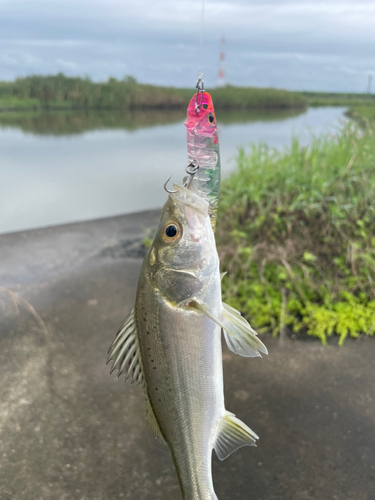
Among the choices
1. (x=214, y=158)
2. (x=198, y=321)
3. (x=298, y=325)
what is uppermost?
(x=214, y=158)

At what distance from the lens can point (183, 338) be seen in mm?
1178

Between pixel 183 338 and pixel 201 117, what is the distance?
729 millimetres

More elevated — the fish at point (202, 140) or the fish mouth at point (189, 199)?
the fish at point (202, 140)

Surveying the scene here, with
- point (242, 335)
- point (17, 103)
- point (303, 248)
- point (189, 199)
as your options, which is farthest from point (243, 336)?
point (17, 103)

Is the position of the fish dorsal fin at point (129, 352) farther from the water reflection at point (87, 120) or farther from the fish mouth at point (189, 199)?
the water reflection at point (87, 120)

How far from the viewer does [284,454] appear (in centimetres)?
283

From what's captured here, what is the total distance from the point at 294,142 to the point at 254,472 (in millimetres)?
4106

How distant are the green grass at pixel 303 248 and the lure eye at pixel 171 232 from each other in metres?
2.99

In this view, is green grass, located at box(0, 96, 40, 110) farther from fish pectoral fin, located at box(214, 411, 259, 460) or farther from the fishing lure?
fish pectoral fin, located at box(214, 411, 259, 460)

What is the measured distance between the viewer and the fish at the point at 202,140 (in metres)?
1.24

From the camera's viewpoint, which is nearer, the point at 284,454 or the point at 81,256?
the point at 284,454

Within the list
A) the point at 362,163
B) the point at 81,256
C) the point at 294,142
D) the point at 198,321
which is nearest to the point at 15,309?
the point at 81,256

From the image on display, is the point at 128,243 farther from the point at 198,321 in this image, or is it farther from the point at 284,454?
the point at 198,321

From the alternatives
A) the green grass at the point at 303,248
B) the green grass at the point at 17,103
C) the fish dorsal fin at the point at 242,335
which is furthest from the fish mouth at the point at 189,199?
the green grass at the point at 17,103
